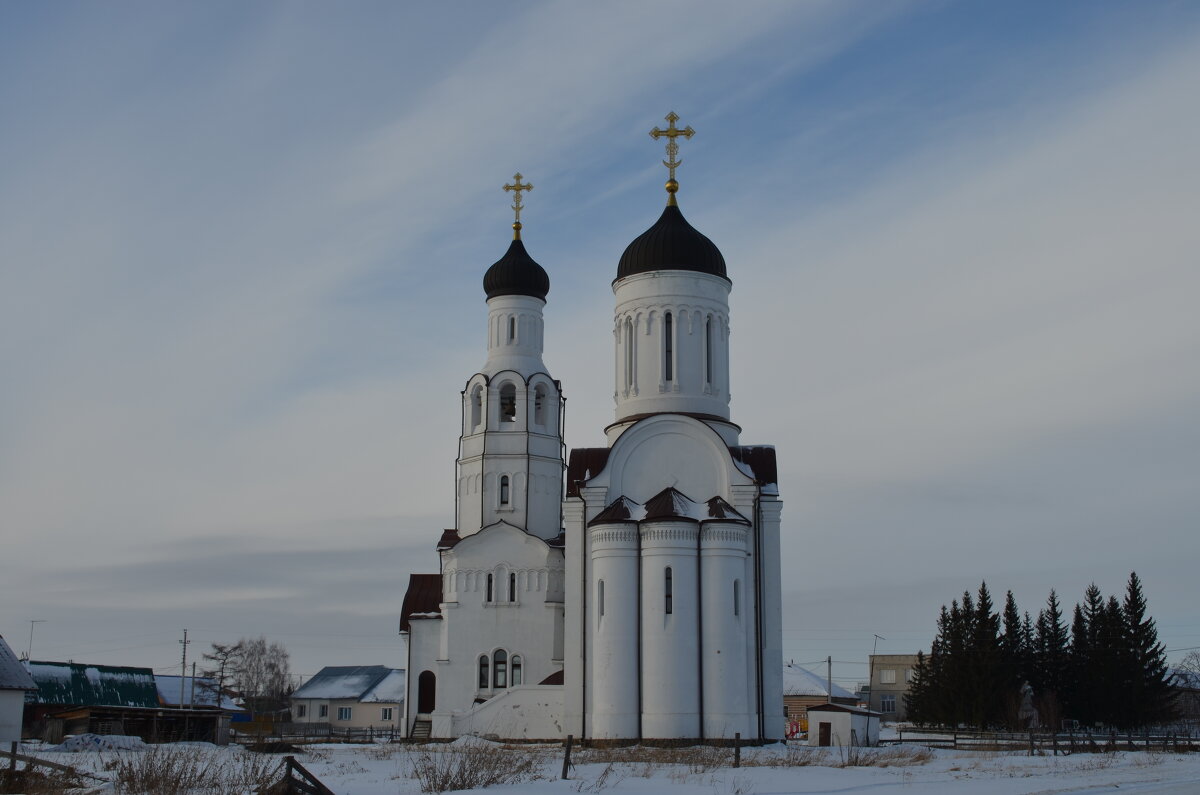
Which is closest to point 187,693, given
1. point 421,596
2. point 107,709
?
point 421,596

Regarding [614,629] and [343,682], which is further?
[343,682]

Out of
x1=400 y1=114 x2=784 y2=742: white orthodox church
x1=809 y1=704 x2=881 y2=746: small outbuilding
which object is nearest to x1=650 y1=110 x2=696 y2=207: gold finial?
x1=400 y1=114 x2=784 y2=742: white orthodox church

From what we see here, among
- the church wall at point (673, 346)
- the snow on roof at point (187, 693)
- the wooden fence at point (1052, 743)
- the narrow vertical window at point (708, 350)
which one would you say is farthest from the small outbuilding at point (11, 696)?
the wooden fence at point (1052, 743)

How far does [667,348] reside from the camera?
39312 millimetres

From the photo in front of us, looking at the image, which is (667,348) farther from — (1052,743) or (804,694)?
(804,694)

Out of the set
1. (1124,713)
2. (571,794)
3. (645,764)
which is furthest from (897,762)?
(1124,713)

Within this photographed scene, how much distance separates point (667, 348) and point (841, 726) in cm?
1220

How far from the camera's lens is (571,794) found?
18.0 m

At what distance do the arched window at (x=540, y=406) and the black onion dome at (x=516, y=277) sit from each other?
347 centimetres

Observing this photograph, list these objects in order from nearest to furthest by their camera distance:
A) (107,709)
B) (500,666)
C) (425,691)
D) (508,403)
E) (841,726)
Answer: (107,709) < (841,726) < (500,666) < (425,691) < (508,403)

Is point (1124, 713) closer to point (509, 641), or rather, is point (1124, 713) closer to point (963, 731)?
point (963, 731)

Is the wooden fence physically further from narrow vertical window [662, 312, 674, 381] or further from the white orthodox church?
narrow vertical window [662, 312, 674, 381]

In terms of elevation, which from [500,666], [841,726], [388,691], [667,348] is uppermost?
[667,348]

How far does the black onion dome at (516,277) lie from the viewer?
4628cm
